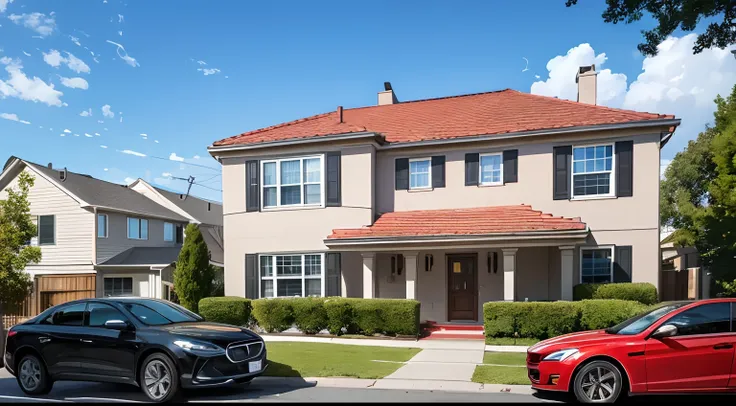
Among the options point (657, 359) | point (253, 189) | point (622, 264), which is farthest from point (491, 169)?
point (657, 359)

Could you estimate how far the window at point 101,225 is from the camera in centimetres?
2348

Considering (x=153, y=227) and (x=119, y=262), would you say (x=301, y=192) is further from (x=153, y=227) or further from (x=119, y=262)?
(x=153, y=227)

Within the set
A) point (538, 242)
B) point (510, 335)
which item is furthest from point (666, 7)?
point (510, 335)

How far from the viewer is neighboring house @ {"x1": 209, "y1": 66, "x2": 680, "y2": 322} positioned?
14.6m

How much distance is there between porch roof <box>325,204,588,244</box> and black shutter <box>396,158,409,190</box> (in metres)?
0.89

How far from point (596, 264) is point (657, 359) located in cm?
856

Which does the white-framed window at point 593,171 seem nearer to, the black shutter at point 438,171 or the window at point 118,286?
the black shutter at point 438,171

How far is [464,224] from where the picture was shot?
1481 cm

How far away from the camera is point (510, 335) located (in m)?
13.1

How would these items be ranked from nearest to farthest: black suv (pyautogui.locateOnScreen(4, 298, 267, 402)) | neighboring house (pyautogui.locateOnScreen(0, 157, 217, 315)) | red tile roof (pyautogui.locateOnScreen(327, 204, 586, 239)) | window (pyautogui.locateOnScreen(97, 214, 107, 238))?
black suv (pyautogui.locateOnScreen(4, 298, 267, 402)) → red tile roof (pyautogui.locateOnScreen(327, 204, 586, 239)) → neighboring house (pyautogui.locateOnScreen(0, 157, 217, 315)) → window (pyautogui.locateOnScreen(97, 214, 107, 238))

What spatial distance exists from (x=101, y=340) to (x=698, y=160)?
27390mm

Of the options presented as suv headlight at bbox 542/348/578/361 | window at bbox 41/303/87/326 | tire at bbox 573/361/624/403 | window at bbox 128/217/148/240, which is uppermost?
window at bbox 128/217/148/240

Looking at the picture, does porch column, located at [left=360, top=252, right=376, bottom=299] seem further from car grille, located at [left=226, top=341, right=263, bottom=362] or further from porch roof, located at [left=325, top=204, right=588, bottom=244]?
car grille, located at [left=226, top=341, right=263, bottom=362]

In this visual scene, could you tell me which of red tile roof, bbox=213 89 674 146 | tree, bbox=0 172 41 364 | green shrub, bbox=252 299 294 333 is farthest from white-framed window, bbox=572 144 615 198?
tree, bbox=0 172 41 364
